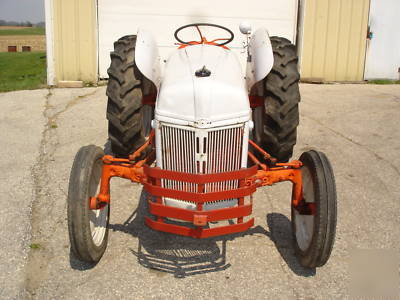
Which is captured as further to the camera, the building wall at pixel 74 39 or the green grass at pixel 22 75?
the green grass at pixel 22 75

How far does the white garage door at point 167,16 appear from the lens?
9344 mm

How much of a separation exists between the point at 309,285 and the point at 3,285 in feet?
6.92

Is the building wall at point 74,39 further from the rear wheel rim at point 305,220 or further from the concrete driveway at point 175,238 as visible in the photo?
the rear wheel rim at point 305,220

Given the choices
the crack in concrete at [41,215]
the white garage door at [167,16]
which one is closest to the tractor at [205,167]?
the crack in concrete at [41,215]

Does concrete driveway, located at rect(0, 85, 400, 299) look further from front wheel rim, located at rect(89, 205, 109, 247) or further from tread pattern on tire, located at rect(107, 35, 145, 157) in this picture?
tread pattern on tire, located at rect(107, 35, 145, 157)

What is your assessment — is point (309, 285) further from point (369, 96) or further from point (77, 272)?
point (369, 96)

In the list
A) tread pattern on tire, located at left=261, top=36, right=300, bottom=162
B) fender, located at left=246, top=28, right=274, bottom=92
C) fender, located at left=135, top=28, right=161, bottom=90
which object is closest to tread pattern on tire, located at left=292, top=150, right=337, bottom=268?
tread pattern on tire, located at left=261, top=36, right=300, bottom=162

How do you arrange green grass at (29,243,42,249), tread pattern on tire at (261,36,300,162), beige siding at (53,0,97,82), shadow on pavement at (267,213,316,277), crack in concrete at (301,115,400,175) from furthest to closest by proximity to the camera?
beige siding at (53,0,97,82) → crack in concrete at (301,115,400,175) → tread pattern on tire at (261,36,300,162) → green grass at (29,243,42,249) → shadow on pavement at (267,213,316,277)

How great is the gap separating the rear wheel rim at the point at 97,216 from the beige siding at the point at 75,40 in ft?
20.3

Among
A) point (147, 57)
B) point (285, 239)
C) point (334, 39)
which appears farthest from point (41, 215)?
point (334, 39)

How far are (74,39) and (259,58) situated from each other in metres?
6.01

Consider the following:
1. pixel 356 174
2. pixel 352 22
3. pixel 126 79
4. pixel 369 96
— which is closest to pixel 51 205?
pixel 126 79

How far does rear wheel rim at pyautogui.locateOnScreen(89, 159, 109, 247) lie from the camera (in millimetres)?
3570

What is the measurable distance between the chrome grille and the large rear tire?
0.80 metres
